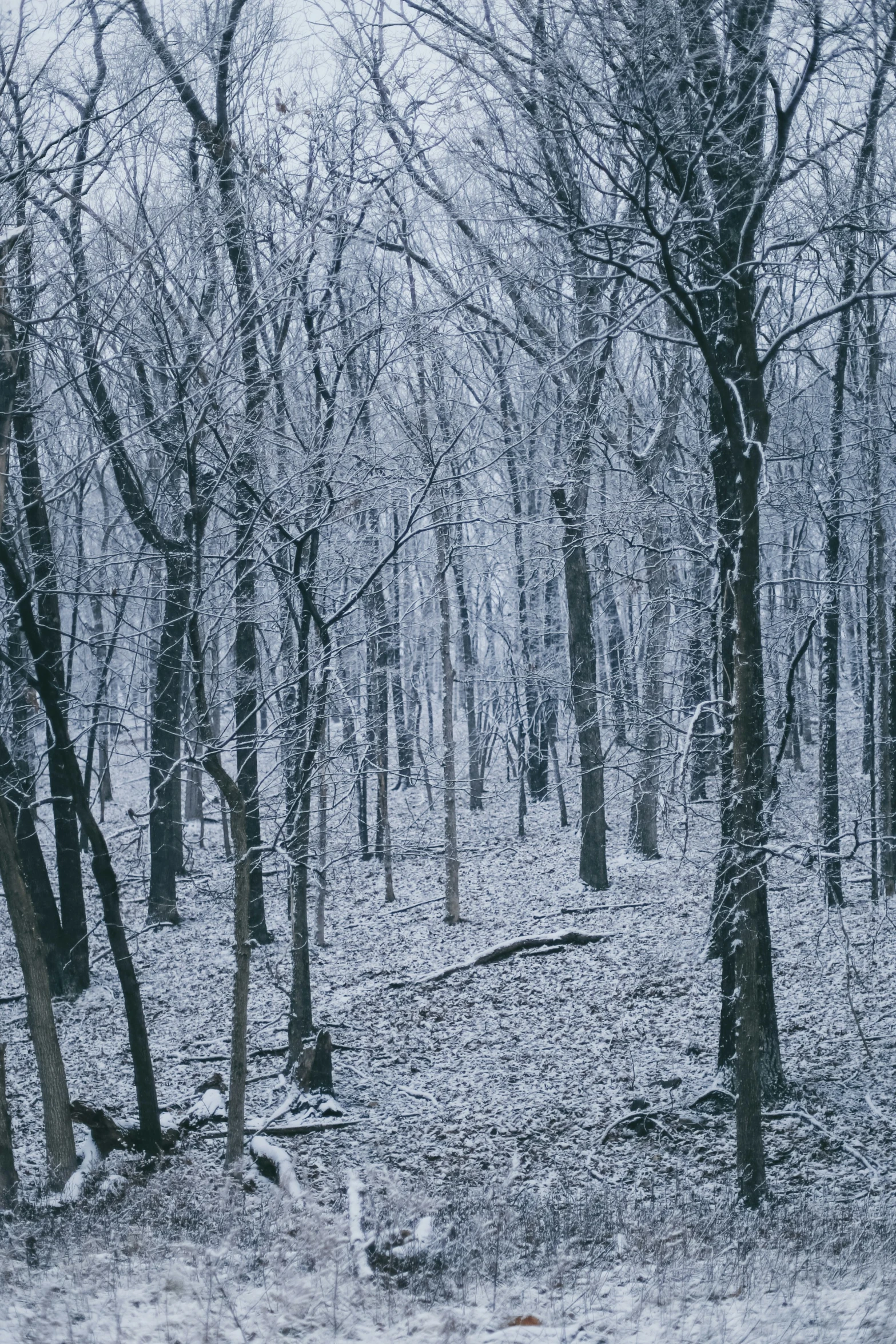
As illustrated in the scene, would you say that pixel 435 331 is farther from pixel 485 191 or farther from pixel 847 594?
pixel 847 594

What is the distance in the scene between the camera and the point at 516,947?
15211 mm

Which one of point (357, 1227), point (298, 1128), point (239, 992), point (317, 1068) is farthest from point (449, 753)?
point (357, 1227)

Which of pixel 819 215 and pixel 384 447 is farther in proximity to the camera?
pixel 384 447

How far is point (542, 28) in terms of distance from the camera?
7.66 meters

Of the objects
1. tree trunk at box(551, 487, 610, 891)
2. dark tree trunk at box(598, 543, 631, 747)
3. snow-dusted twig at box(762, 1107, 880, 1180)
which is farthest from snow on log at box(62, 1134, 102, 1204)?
dark tree trunk at box(598, 543, 631, 747)

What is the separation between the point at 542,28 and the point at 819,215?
9.10 ft

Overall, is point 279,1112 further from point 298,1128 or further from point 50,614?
point 50,614

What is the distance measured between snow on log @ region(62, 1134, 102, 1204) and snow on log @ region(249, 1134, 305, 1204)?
1.43 meters

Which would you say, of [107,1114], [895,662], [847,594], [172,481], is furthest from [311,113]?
[847,594]

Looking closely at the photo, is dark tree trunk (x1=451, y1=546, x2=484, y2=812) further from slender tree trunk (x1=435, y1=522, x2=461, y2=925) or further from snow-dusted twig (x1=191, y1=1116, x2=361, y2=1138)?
snow-dusted twig (x1=191, y1=1116, x2=361, y2=1138)

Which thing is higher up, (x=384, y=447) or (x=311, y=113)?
(x=311, y=113)

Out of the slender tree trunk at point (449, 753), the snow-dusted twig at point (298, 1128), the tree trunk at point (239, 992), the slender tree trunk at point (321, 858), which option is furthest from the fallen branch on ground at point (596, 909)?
the tree trunk at point (239, 992)

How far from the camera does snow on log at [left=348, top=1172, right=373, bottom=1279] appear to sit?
603 cm

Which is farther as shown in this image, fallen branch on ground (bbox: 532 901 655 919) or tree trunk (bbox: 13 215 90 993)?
fallen branch on ground (bbox: 532 901 655 919)
